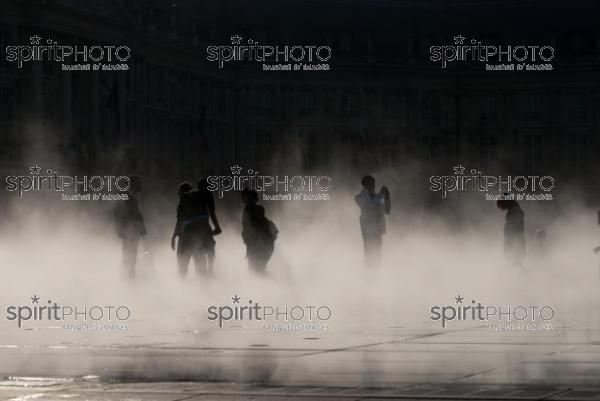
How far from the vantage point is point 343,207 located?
104 meters

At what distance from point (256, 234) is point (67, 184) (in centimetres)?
5632

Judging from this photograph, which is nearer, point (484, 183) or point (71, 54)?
point (71, 54)

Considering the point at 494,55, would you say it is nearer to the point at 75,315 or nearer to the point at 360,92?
the point at 360,92

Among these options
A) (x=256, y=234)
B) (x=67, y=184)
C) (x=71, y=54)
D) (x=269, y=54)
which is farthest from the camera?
(x=269, y=54)

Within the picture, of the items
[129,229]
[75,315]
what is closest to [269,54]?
[129,229]

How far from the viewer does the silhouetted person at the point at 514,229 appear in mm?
32603

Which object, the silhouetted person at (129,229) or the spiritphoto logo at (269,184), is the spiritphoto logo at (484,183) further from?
the silhouetted person at (129,229)

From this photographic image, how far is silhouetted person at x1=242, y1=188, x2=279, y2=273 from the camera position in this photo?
27.4 metres

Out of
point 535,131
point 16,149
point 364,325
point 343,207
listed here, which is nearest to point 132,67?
point 343,207

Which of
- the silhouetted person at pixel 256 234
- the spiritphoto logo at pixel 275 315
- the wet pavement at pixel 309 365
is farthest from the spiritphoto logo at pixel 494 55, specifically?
the wet pavement at pixel 309 365

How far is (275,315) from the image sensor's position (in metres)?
21.9

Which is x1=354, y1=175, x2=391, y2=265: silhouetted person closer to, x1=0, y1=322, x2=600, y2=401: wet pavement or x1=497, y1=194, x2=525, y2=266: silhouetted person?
x1=497, y1=194, x2=525, y2=266: silhouetted person

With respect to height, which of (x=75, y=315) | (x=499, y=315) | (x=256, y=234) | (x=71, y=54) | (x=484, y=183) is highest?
(x=71, y=54)

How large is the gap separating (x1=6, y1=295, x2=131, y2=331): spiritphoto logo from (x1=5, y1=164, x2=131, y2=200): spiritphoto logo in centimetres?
5087
